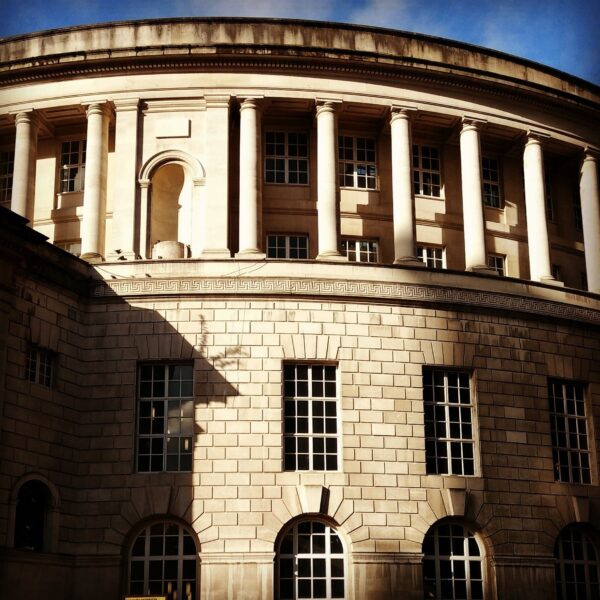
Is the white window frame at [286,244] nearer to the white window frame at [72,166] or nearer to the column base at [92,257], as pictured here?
the column base at [92,257]

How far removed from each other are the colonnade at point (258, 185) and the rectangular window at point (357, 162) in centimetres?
180

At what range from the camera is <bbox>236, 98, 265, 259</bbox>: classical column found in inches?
1312

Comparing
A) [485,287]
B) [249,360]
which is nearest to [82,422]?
[249,360]

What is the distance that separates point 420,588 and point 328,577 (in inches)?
102

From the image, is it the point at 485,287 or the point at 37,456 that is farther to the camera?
the point at 485,287

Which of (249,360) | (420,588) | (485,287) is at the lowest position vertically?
(420,588)

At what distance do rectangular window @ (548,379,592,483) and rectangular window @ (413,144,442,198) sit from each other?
7.90 metres

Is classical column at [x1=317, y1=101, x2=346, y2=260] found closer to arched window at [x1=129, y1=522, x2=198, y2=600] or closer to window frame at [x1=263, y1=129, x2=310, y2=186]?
window frame at [x1=263, y1=129, x2=310, y2=186]

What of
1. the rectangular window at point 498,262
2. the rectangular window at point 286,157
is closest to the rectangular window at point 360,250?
the rectangular window at point 286,157

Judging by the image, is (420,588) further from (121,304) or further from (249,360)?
(121,304)

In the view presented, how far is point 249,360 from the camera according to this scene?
31.3m

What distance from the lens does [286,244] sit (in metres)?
35.7

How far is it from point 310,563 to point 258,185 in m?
11.7

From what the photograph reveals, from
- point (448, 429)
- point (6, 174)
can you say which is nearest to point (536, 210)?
point (448, 429)
